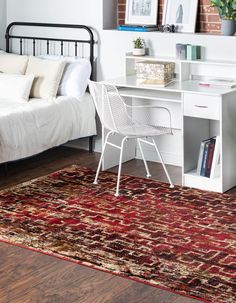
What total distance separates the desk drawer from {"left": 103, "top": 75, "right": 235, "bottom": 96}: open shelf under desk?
41mm

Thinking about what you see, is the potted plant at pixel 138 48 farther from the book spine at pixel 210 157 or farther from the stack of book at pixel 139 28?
the book spine at pixel 210 157

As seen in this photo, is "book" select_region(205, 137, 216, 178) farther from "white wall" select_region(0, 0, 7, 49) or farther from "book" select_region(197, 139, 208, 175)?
"white wall" select_region(0, 0, 7, 49)

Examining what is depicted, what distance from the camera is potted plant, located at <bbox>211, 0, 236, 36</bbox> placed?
518 centimetres

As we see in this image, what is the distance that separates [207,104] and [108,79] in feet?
3.95

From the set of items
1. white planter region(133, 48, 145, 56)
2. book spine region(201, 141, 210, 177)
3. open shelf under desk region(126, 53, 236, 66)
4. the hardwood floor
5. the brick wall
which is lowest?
the hardwood floor

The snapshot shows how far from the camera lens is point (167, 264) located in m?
3.72

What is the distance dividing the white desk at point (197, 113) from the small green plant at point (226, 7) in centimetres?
35

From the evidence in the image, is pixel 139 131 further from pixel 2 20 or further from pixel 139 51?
pixel 2 20

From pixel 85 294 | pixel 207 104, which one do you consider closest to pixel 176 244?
pixel 85 294

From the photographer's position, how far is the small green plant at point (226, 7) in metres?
5.17

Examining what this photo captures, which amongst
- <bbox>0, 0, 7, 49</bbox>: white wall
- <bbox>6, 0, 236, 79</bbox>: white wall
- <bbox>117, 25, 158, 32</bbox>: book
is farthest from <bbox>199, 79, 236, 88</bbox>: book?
<bbox>0, 0, 7, 49</bbox>: white wall

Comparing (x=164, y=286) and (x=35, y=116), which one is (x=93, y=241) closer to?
(x=164, y=286)

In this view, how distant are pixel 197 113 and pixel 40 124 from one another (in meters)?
1.25

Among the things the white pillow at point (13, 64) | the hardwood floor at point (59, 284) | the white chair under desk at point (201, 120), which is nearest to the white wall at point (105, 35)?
the white chair under desk at point (201, 120)
